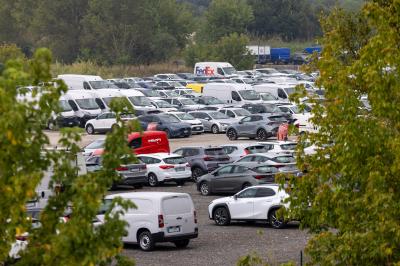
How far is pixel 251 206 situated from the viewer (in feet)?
96.5

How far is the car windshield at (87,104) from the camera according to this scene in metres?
61.2

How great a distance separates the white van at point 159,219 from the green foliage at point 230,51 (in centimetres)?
7566

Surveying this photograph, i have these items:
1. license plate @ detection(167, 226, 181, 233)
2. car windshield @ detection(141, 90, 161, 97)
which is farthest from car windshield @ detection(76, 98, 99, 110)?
license plate @ detection(167, 226, 181, 233)

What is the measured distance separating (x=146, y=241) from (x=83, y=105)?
119 ft

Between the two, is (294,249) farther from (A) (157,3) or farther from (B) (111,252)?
(A) (157,3)

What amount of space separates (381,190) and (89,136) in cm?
4463

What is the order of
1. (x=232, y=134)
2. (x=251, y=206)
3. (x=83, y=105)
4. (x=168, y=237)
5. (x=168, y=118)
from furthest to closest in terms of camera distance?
(x=83, y=105) → (x=168, y=118) → (x=232, y=134) → (x=251, y=206) → (x=168, y=237)

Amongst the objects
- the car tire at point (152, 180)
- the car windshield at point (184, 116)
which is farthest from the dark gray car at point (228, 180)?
the car windshield at point (184, 116)

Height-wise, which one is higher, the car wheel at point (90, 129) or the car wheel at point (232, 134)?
the car wheel at point (90, 129)

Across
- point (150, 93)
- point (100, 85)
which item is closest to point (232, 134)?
point (150, 93)

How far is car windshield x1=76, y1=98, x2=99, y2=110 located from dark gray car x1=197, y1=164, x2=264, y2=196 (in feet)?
85.5

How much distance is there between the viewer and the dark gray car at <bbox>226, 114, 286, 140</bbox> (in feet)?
173

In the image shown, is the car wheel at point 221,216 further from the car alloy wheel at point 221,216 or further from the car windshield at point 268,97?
the car windshield at point 268,97

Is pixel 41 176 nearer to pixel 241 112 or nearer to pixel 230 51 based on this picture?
pixel 241 112
